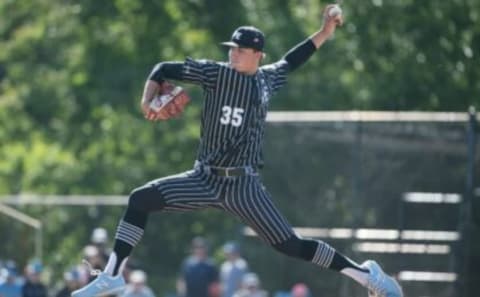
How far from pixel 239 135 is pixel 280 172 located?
341 inches

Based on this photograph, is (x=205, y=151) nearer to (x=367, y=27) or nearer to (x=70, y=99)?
(x=367, y=27)

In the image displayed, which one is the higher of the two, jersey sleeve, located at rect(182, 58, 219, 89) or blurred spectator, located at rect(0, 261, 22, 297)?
jersey sleeve, located at rect(182, 58, 219, 89)

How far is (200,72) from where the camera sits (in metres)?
10.7

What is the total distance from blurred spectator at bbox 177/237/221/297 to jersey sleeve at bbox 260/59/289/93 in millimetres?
10349

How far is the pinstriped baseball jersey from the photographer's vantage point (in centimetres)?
1077

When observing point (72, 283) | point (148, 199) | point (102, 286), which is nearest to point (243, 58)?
point (148, 199)

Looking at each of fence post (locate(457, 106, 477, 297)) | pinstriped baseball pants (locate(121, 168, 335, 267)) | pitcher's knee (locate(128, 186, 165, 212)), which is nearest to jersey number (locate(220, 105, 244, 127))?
pinstriped baseball pants (locate(121, 168, 335, 267))

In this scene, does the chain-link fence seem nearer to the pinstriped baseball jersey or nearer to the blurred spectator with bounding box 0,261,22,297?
the blurred spectator with bounding box 0,261,22,297

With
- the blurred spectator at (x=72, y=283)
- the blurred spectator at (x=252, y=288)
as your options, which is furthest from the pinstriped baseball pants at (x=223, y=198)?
the blurred spectator at (x=72, y=283)

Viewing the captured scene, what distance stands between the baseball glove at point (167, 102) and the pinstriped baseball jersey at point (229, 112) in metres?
0.16

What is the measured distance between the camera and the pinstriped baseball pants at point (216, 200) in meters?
10.8

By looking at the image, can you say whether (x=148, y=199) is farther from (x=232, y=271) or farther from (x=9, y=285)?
(x=232, y=271)

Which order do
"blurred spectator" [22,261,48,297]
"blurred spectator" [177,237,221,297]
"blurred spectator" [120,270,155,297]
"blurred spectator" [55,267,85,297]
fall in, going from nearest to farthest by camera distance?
1. "blurred spectator" [55,267,85,297]
2. "blurred spectator" [22,261,48,297]
3. "blurred spectator" [120,270,155,297]
4. "blurred spectator" [177,237,221,297]

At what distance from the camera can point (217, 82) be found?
10773mm
